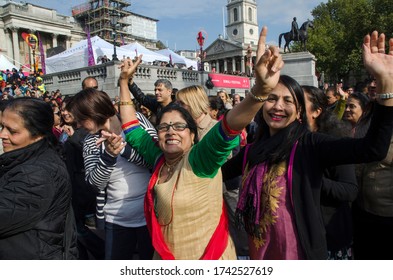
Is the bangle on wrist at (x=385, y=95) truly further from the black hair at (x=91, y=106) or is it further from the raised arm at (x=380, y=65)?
the black hair at (x=91, y=106)

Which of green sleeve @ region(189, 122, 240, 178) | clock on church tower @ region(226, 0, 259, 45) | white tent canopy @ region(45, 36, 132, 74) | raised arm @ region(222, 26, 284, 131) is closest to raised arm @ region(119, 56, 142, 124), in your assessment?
green sleeve @ region(189, 122, 240, 178)

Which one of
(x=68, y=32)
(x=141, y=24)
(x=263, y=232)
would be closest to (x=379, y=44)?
(x=263, y=232)

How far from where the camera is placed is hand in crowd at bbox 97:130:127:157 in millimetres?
2297

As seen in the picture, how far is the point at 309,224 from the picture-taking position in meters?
2.00

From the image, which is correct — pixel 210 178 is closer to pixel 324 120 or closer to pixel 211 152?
pixel 211 152

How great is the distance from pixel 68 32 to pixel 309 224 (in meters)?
58.0

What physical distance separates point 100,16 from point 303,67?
48.5 metres

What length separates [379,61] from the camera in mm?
1751

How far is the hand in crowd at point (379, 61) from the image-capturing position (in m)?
1.69

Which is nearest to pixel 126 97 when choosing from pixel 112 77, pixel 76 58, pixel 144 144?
pixel 144 144

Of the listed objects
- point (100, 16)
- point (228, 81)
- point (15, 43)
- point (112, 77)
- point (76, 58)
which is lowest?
point (112, 77)

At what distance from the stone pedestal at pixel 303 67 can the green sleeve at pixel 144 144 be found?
1798cm

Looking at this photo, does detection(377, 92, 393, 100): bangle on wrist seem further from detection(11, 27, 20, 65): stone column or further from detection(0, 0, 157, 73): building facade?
detection(11, 27, 20, 65): stone column
